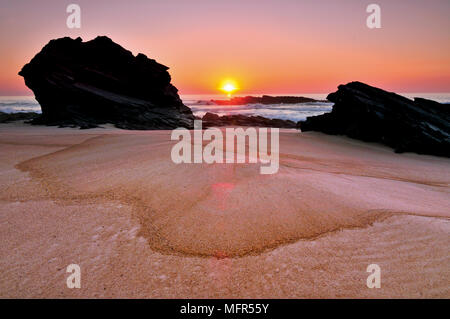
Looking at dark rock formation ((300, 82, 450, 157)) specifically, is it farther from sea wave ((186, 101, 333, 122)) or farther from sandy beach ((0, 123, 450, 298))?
sea wave ((186, 101, 333, 122))

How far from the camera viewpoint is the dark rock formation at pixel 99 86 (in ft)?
47.2

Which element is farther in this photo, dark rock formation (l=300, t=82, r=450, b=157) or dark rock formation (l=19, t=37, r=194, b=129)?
dark rock formation (l=19, t=37, r=194, b=129)

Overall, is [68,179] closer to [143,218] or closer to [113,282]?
[143,218]

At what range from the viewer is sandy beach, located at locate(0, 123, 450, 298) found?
1745 millimetres

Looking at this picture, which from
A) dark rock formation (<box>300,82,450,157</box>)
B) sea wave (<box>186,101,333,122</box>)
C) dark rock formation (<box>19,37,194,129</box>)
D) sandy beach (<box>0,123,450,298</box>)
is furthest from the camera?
sea wave (<box>186,101,333,122</box>)

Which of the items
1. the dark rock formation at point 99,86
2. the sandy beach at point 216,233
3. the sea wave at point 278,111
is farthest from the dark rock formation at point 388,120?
the sea wave at point 278,111

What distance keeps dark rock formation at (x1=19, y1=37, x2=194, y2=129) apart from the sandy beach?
35.1 ft

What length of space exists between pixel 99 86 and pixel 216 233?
16.2m

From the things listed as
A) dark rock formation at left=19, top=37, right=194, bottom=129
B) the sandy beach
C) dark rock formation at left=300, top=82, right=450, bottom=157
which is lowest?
the sandy beach

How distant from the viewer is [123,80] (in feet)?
54.1

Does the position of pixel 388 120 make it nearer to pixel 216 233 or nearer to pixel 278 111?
pixel 216 233

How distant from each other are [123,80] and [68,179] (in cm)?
1462

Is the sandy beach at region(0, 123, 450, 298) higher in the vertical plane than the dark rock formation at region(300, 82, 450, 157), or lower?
lower

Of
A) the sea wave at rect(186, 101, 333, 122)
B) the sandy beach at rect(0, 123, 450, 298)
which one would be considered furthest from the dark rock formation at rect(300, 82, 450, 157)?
the sea wave at rect(186, 101, 333, 122)
